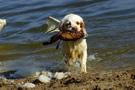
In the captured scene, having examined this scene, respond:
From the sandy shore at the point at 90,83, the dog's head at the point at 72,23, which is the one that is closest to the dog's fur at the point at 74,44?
the dog's head at the point at 72,23

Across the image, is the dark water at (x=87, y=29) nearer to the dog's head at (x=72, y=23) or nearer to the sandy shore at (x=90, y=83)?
the dog's head at (x=72, y=23)

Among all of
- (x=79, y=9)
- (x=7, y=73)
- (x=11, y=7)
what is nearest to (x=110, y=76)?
(x=7, y=73)

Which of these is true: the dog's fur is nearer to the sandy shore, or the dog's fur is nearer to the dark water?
the dark water

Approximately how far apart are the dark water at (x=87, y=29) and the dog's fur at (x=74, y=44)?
76 centimetres

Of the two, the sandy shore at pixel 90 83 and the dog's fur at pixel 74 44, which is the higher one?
the dog's fur at pixel 74 44

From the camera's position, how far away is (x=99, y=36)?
9109mm

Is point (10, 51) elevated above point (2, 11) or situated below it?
below

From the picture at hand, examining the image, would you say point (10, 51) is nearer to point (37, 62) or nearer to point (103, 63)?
point (37, 62)

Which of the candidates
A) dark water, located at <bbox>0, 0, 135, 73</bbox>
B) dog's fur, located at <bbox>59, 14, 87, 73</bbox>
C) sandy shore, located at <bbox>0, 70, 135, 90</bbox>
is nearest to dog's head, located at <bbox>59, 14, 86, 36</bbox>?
dog's fur, located at <bbox>59, 14, 87, 73</bbox>

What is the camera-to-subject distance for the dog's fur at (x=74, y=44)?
214 inches

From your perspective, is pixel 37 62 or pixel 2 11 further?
pixel 2 11

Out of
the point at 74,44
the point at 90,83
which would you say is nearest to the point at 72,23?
the point at 74,44

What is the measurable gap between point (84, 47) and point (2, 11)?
9601 mm

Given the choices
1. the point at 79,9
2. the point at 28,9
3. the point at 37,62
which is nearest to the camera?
the point at 37,62
